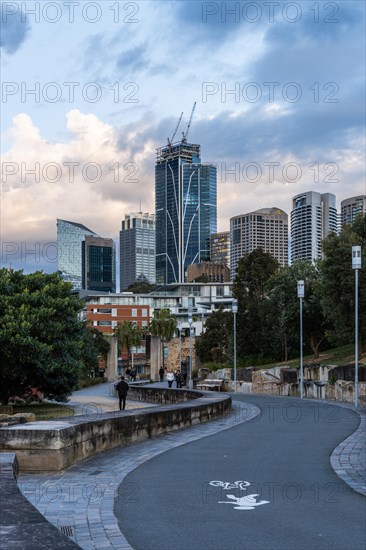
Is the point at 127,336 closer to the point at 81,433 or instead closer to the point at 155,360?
the point at 155,360

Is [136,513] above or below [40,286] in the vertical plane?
below

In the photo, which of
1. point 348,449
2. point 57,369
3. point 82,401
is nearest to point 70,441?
point 348,449

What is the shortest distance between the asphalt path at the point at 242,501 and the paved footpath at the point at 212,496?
12 millimetres

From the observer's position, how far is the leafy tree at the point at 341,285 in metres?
45.7

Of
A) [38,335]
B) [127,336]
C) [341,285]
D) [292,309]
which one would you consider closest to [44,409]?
[38,335]

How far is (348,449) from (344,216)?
14394 cm

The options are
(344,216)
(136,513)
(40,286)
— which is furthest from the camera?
(344,216)

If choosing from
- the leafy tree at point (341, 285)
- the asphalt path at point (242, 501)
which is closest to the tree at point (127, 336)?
the leafy tree at point (341, 285)

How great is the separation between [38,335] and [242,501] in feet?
97.6

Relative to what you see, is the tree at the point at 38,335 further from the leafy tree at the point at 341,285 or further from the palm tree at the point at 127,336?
the palm tree at the point at 127,336

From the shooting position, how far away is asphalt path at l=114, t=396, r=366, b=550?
23.9 ft

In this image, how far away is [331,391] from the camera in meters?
36.8

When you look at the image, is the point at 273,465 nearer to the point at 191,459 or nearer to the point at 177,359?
the point at 191,459

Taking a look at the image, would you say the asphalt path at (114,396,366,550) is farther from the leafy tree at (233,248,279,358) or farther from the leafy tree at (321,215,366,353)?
the leafy tree at (233,248,279,358)
